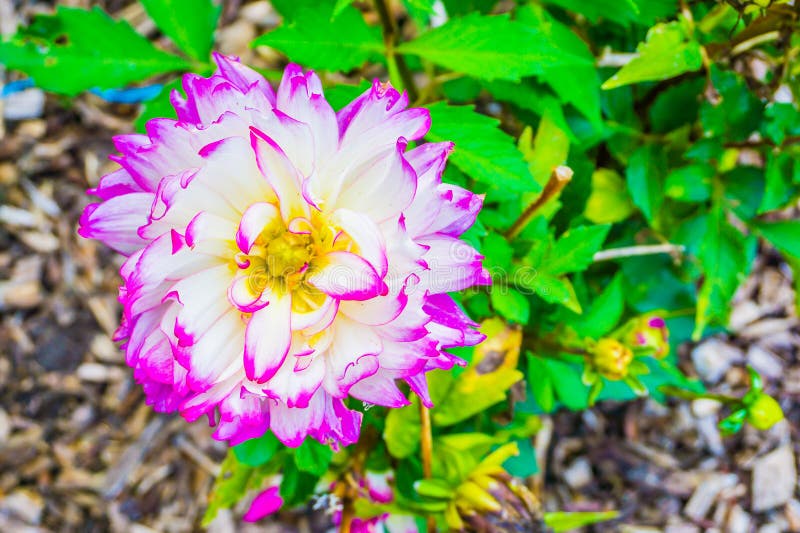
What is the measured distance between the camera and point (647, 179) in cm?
119

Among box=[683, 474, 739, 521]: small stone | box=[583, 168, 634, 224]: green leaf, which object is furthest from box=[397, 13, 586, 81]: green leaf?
box=[683, 474, 739, 521]: small stone

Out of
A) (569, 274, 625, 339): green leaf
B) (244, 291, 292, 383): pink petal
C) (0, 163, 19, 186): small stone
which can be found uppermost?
(244, 291, 292, 383): pink petal

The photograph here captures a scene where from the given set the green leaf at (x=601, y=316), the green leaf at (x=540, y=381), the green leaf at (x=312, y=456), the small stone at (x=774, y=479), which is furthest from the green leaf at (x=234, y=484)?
the small stone at (x=774, y=479)

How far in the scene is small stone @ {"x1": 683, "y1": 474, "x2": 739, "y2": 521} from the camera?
1578 mm

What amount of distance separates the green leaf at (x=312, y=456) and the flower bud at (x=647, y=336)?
1.55ft

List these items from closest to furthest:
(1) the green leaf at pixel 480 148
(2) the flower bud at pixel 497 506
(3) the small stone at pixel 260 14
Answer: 1. (1) the green leaf at pixel 480 148
2. (2) the flower bud at pixel 497 506
3. (3) the small stone at pixel 260 14

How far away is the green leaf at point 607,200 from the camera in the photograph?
48.7 inches

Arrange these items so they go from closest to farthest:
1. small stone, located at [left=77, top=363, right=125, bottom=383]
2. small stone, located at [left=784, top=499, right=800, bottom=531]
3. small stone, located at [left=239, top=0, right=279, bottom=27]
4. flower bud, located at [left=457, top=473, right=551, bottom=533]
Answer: flower bud, located at [left=457, top=473, right=551, bottom=533]
small stone, located at [left=784, top=499, right=800, bottom=531]
small stone, located at [left=77, top=363, right=125, bottom=383]
small stone, located at [left=239, top=0, right=279, bottom=27]

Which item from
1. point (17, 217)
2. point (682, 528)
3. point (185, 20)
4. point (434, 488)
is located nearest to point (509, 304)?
point (434, 488)

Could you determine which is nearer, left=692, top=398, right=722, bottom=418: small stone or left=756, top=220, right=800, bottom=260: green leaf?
left=756, top=220, right=800, bottom=260: green leaf

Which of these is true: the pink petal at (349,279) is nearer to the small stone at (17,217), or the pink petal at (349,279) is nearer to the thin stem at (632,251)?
the thin stem at (632,251)

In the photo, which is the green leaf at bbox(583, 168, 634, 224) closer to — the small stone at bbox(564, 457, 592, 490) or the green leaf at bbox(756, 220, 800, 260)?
the green leaf at bbox(756, 220, 800, 260)

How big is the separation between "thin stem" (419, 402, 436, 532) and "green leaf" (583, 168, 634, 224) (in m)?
0.46

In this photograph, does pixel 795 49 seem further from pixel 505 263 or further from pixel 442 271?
pixel 442 271
